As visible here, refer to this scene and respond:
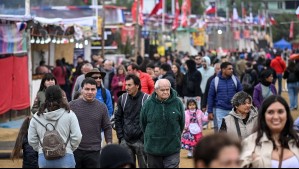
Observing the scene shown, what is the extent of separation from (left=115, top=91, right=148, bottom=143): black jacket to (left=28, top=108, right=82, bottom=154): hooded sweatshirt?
6.63 feet

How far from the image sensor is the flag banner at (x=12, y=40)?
2238 centimetres

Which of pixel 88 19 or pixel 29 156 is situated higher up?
pixel 88 19

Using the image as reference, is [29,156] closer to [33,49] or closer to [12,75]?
[12,75]

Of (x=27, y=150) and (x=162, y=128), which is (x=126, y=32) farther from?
(x=27, y=150)

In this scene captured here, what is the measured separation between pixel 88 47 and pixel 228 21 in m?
49.8

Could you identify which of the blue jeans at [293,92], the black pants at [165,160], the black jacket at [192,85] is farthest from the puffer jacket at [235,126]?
the blue jeans at [293,92]

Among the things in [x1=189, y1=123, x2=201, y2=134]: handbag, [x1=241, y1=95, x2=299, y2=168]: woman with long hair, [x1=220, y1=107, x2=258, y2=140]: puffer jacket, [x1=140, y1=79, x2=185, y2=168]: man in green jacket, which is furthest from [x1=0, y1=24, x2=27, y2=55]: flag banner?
[x1=241, y1=95, x2=299, y2=168]: woman with long hair

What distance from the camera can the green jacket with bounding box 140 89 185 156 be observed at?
1054 centimetres

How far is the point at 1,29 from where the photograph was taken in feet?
73.1

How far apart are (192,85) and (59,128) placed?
10683 millimetres

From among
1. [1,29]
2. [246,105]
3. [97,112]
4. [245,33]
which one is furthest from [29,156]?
[245,33]

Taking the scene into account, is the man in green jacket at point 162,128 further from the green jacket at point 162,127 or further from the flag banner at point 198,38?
the flag banner at point 198,38

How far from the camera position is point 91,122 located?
35.2ft

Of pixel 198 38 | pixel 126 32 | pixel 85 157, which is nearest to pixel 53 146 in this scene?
pixel 85 157
